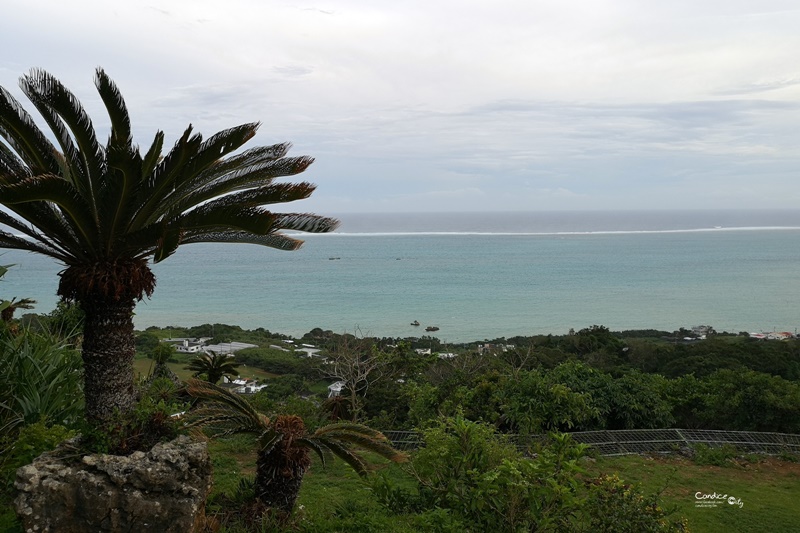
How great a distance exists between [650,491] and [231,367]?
10.2 metres

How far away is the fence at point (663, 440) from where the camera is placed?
11.1 m

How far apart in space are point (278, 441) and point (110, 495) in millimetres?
1695

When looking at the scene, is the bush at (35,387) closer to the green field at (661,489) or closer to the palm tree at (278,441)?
the palm tree at (278,441)

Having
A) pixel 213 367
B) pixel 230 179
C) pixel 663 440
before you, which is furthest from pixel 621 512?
pixel 213 367

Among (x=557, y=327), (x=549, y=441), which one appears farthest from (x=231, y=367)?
(x=557, y=327)

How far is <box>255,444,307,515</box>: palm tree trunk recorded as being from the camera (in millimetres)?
6184

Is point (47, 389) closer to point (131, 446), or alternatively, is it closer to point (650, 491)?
point (131, 446)

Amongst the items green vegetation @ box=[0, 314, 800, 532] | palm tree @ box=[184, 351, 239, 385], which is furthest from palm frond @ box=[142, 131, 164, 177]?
palm tree @ box=[184, 351, 239, 385]

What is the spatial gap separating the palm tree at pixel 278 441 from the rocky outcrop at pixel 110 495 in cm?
99

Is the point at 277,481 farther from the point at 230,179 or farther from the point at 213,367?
the point at 213,367

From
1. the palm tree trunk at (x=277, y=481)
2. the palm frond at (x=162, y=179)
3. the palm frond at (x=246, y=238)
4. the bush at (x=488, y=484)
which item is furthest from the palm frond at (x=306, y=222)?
the bush at (x=488, y=484)

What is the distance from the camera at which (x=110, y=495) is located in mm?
4781

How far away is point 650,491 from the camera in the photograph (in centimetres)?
906

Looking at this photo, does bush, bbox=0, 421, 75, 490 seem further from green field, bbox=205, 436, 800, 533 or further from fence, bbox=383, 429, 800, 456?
fence, bbox=383, 429, 800, 456
